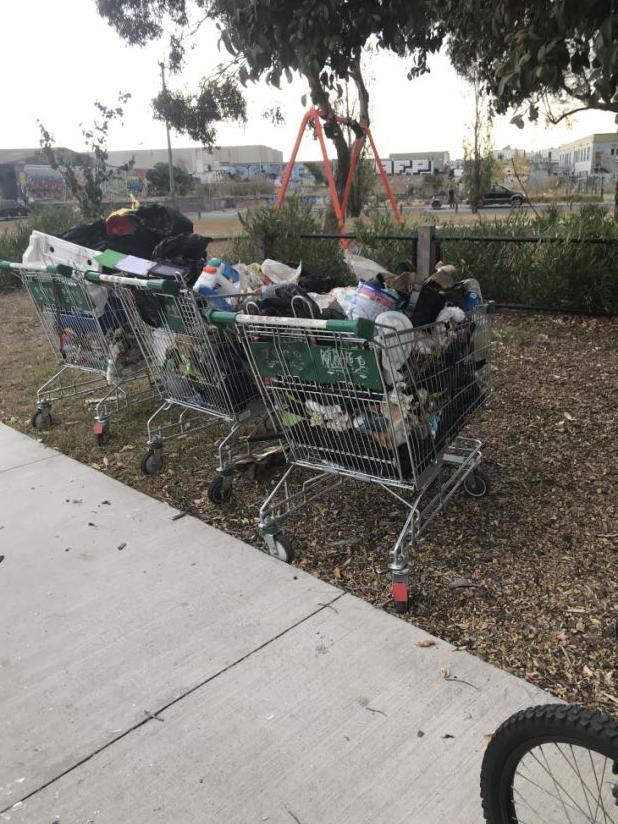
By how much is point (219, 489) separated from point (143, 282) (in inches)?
51.3

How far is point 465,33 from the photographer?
6.29 metres

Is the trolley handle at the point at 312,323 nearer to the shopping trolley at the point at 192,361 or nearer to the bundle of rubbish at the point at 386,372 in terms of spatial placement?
the bundle of rubbish at the point at 386,372

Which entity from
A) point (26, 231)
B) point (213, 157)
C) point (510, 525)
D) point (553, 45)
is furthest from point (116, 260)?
point (213, 157)

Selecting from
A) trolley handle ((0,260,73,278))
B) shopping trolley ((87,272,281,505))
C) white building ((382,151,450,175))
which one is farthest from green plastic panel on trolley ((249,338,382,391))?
white building ((382,151,450,175))

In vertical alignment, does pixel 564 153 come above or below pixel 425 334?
above

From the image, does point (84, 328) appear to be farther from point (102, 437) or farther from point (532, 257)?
point (532, 257)

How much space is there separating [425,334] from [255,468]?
163 centimetres

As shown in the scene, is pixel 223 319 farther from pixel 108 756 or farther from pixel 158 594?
pixel 108 756

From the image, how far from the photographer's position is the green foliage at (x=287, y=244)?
862 centimetres

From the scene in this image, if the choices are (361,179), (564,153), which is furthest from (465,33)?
(564,153)

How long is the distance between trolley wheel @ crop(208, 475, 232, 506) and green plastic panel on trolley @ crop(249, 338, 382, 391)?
35.1 inches

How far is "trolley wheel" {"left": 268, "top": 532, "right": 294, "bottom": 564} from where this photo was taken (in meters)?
3.32

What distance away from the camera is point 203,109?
19703 millimetres

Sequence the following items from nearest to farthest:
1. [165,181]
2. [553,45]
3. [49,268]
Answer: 1. [553,45]
2. [49,268]
3. [165,181]
